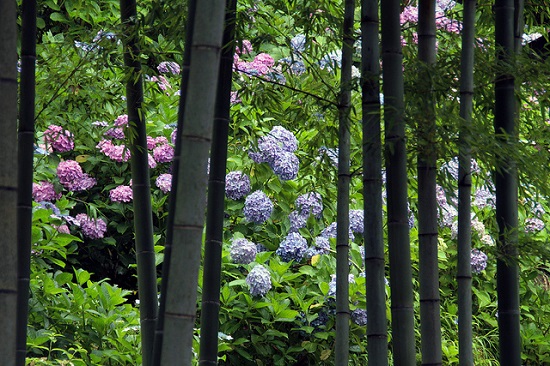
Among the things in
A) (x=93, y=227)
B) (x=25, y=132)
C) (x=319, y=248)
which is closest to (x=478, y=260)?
(x=319, y=248)

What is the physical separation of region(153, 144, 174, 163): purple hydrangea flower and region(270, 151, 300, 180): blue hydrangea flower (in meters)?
0.68

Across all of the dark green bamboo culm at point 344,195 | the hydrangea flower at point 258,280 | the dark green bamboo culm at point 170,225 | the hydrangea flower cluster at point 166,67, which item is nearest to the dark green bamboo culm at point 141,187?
the hydrangea flower cluster at point 166,67

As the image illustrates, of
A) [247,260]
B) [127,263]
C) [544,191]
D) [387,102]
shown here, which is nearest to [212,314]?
[387,102]

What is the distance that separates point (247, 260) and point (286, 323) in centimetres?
38

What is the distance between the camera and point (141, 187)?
11.2ft

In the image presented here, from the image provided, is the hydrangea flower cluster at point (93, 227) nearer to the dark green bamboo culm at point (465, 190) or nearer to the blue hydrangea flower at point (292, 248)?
the blue hydrangea flower at point (292, 248)

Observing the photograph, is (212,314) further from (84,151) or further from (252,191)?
(84,151)

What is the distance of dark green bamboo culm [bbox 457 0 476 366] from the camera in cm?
295

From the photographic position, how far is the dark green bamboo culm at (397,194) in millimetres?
2791

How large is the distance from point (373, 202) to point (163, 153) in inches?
101

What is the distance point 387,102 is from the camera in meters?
2.83

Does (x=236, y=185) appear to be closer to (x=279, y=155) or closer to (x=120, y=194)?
(x=279, y=155)

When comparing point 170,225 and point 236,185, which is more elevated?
point 236,185

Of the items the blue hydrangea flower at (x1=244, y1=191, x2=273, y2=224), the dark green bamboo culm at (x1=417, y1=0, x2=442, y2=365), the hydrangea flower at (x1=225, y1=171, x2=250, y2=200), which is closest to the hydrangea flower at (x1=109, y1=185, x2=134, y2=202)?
the hydrangea flower at (x1=225, y1=171, x2=250, y2=200)
